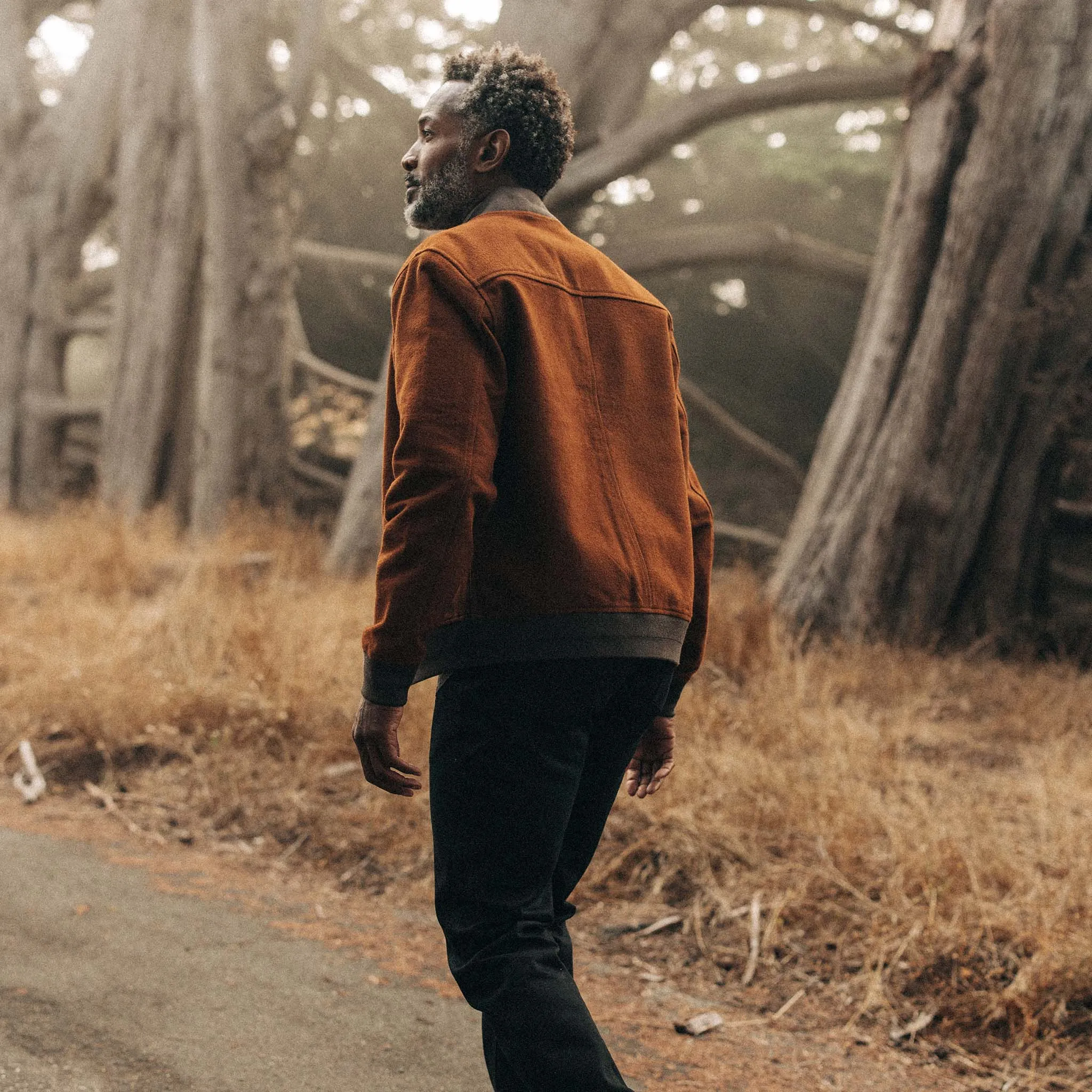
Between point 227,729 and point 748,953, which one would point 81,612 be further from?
point 748,953

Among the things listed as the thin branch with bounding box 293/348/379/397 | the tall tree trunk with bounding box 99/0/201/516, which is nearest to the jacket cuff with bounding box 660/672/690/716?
the thin branch with bounding box 293/348/379/397

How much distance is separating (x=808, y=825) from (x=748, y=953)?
560mm

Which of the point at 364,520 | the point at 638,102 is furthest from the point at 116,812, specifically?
the point at 638,102

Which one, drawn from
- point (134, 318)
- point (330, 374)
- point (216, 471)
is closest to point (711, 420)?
point (330, 374)

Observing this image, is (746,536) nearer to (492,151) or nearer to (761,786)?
(761,786)

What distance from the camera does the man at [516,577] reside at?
1880 millimetres

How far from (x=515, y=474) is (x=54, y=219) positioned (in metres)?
12.0

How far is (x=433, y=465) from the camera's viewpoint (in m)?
1.86

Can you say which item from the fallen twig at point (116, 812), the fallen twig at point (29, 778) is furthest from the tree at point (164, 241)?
the fallen twig at point (116, 812)

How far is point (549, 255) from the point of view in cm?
204

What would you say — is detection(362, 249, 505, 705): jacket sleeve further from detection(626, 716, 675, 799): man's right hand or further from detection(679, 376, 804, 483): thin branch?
detection(679, 376, 804, 483): thin branch

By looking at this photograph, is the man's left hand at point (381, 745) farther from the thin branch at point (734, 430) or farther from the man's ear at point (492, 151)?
the thin branch at point (734, 430)

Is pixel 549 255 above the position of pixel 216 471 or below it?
above

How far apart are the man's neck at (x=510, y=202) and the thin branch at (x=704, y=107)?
6.55 metres
